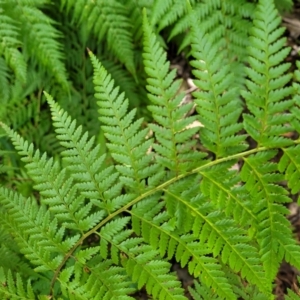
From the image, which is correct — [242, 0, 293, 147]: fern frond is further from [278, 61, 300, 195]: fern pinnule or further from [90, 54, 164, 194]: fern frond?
[90, 54, 164, 194]: fern frond

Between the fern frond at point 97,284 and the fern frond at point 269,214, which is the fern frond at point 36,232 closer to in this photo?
the fern frond at point 97,284

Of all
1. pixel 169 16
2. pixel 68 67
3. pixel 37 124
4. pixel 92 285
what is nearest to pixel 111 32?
pixel 169 16

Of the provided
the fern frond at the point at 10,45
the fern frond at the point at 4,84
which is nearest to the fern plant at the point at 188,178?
the fern frond at the point at 10,45

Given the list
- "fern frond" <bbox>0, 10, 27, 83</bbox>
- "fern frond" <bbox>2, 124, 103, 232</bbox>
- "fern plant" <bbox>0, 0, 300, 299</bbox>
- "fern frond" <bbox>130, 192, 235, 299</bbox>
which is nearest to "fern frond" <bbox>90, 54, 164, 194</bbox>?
"fern plant" <bbox>0, 0, 300, 299</bbox>

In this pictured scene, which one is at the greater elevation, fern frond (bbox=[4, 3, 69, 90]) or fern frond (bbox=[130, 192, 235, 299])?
fern frond (bbox=[4, 3, 69, 90])

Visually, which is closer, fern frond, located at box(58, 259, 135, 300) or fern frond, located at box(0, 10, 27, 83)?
fern frond, located at box(58, 259, 135, 300)

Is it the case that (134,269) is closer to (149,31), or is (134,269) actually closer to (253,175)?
(253,175)

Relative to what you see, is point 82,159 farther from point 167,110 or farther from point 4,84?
point 4,84
